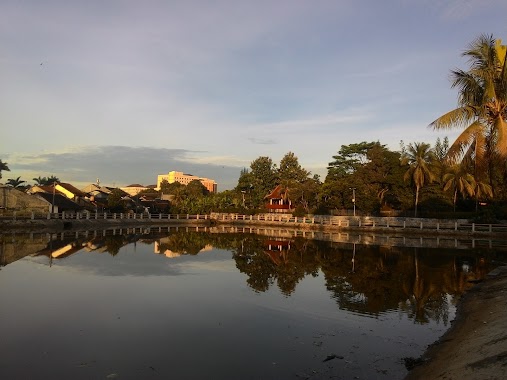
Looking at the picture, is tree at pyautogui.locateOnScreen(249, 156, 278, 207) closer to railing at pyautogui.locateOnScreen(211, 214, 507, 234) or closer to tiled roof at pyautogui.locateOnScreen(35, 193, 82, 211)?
railing at pyautogui.locateOnScreen(211, 214, 507, 234)

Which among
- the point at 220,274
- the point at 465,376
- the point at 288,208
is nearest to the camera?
the point at 465,376

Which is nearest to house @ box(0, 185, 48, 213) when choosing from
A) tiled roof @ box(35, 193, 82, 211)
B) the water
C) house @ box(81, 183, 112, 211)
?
tiled roof @ box(35, 193, 82, 211)

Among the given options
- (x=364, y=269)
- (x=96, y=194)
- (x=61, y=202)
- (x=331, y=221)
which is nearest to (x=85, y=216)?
(x=61, y=202)

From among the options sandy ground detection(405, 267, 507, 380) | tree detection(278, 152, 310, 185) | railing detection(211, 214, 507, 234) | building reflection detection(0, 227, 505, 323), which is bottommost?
building reflection detection(0, 227, 505, 323)

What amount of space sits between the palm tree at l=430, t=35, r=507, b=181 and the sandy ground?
3940mm

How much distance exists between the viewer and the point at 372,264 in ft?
71.8

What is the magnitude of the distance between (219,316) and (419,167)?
48.0 m

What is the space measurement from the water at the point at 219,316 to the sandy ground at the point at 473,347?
1.39 feet

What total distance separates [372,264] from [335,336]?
43.4ft

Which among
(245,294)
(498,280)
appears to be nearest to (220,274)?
(245,294)

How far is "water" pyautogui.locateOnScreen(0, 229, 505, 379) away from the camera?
7527mm

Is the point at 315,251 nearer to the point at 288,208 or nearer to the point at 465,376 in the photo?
the point at 465,376

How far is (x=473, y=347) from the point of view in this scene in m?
7.27

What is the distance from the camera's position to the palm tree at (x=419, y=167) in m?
52.9
